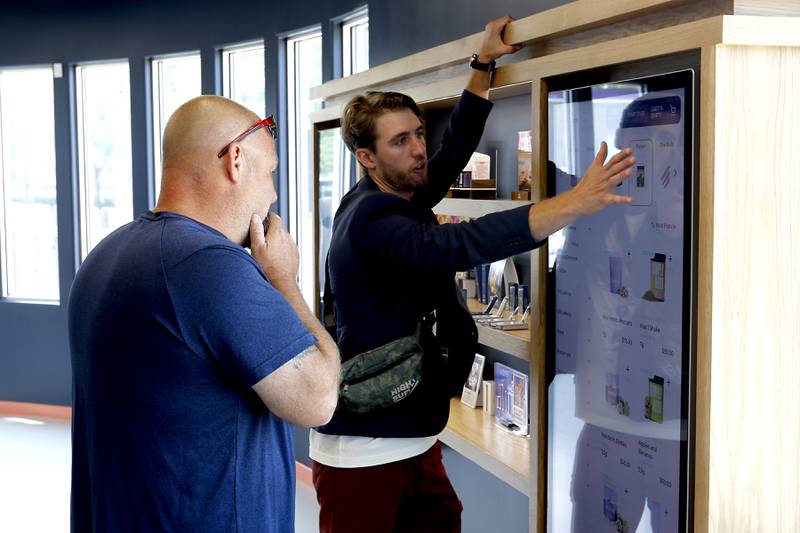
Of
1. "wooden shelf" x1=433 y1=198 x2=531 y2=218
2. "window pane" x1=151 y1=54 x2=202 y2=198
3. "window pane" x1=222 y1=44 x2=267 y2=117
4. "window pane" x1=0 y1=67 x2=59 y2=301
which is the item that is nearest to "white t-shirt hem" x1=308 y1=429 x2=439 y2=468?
"wooden shelf" x1=433 y1=198 x2=531 y2=218

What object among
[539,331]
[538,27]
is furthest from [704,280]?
[538,27]

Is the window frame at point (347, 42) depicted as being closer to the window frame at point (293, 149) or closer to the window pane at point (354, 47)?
the window pane at point (354, 47)

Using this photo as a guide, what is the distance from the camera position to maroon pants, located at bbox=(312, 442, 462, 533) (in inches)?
93.3

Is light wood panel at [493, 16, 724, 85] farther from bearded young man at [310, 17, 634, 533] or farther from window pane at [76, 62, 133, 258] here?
window pane at [76, 62, 133, 258]

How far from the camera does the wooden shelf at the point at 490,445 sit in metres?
2.46

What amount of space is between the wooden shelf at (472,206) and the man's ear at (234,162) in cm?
85

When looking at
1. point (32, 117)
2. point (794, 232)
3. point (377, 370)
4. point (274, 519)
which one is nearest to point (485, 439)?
point (377, 370)

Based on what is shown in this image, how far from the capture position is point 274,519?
1693 millimetres

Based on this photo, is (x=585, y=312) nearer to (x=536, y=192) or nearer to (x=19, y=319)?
(x=536, y=192)

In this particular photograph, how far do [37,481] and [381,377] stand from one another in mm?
4143

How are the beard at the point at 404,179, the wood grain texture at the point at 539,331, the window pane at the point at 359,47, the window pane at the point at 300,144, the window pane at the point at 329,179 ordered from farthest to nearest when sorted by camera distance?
1. the window pane at the point at 300,144
2. the window pane at the point at 359,47
3. the window pane at the point at 329,179
4. the beard at the point at 404,179
5. the wood grain texture at the point at 539,331

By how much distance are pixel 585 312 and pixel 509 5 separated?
1517 millimetres

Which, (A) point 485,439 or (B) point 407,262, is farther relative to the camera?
(A) point 485,439

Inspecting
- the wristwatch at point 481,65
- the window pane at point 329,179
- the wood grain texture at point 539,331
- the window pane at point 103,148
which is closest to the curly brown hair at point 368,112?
the wristwatch at point 481,65
